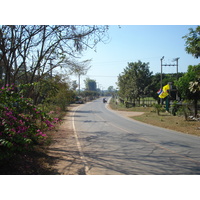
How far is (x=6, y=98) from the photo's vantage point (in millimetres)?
5008

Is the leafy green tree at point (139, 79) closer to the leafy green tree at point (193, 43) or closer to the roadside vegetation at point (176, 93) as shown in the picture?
the roadside vegetation at point (176, 93)

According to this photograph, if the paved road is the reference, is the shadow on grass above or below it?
above

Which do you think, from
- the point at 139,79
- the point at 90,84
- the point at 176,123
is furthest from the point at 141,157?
the point at 90,84

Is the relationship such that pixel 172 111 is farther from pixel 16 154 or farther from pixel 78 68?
pixel 16 154

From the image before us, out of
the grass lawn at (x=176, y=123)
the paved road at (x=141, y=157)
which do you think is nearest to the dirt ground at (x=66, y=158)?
the paved road at (x=141, y=157)

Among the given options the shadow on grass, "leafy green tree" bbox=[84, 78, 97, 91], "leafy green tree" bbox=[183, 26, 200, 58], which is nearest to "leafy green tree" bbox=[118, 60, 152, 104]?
"leafy green tree" bbox=[183, 26, 200, 58]

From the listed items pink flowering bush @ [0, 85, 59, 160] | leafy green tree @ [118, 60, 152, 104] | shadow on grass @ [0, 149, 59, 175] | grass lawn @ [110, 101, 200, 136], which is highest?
leafy green tree @ [118, 60, 152, 104]

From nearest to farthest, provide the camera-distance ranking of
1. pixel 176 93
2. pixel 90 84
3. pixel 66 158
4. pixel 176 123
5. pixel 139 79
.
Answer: pixel 66 158 < pixel 176 123 < pixel 176 93 < pixel 139 79 < pixel 90 84

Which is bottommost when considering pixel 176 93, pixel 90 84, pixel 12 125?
pixel 12 125

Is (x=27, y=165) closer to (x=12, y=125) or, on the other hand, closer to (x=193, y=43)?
(x=12, y=125)

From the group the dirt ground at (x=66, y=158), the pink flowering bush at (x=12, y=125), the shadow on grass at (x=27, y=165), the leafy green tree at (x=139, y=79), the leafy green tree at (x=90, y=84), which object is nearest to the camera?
the pink flowering bush at (x=12, y=125)

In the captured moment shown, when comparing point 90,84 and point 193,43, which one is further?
point 90,84

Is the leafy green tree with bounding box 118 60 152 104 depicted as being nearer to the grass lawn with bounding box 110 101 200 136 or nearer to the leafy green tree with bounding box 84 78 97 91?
the grass lawn with bounding box 110 101 200 136

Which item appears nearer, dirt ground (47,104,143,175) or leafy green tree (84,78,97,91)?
dirt ground (47,104,143,175)
